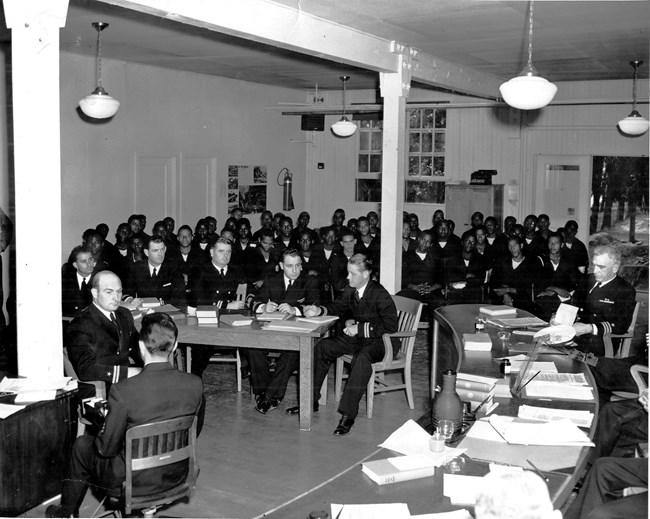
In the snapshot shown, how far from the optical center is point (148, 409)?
4246mm

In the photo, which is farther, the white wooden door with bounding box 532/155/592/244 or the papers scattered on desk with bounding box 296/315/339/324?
the white wooden door with bounding box 532/155/592/244

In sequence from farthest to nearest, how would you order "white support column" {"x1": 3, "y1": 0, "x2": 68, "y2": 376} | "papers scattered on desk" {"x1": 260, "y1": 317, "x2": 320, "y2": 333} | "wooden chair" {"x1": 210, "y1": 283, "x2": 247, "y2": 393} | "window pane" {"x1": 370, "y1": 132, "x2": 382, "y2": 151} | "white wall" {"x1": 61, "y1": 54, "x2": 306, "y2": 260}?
"window pane" {"x1": 370, "y1": 132, "x2": 382, "y2": 151} < "white wall" {"x1": 61, "y1": 54, "x2": 306, "y2": 260} < "wooden chair" {"x1": 210, "y1": 283, "x2": 247, "y2": 393} < "papers scattered on desk" {"x1": 260, "y1": 317, "x2": 320, "y2": 333} < "white support column" {"x1": 3, "y1": 0, "x2": 68, "y2": 376}

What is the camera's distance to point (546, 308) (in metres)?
9.55

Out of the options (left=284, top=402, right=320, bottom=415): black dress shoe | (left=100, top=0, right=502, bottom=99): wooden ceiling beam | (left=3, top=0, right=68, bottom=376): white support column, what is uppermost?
(left=100, top=0, right=502, bottom=99): wooden ceiling beam

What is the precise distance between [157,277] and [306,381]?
2.68m

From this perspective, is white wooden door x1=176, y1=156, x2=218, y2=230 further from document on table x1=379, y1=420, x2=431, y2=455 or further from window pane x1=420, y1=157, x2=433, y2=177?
document on table x1=379, y1=420, x2=431, y2=455

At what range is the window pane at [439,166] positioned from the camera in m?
16.0

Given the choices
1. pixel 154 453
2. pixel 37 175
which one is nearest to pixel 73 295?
pixel 37 175

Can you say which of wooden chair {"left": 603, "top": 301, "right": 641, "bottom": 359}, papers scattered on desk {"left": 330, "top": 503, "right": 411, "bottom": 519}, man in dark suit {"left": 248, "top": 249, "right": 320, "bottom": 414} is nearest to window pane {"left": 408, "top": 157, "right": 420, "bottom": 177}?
man in dark suit {"left": 248, "top": 249, "right": 320, "bottom": 414}

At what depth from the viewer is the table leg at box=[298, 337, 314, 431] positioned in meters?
6.62

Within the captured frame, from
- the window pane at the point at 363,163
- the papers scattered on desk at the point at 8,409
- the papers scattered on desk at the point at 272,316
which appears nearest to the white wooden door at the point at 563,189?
the window pane at the point at 363,163

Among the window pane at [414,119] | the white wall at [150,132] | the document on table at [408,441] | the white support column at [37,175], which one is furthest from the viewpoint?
the window pane at [414,119]

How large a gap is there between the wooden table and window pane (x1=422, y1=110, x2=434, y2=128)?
1002cm

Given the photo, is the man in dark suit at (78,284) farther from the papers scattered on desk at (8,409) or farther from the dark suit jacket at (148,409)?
the dark suit jacket at (148,409)
